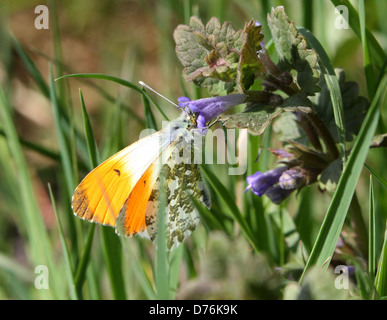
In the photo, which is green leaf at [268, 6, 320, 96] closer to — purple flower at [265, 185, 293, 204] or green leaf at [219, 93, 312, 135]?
green leaf at [219, 93, 312, 135]

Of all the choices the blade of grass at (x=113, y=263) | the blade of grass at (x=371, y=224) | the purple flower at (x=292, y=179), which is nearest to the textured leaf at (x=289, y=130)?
the purple flower at (x=292, y=179)

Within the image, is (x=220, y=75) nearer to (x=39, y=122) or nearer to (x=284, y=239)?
(x=284, y=239)

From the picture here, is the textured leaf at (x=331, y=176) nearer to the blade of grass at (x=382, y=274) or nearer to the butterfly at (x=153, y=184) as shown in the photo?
the blade of grass at (x=382, y=274)

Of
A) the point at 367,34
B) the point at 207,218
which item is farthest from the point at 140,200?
the point at 367,34

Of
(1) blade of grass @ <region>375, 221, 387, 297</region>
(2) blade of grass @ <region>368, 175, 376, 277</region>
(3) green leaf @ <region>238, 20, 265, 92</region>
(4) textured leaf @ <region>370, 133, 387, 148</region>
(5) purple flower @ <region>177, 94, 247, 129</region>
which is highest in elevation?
(3) green leaf @ <region>238, 20, 265, 92</region>

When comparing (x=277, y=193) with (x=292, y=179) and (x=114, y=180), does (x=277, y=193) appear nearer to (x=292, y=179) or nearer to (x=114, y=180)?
(x=292, y=179)

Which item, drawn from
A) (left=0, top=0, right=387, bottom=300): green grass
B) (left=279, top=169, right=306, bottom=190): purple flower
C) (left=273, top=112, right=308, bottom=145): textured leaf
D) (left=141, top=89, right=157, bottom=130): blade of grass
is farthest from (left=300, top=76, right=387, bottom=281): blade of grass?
(left=141, top=89, right=157, bottom=130): blade of grass

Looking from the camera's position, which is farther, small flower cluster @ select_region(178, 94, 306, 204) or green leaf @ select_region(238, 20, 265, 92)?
small flower cluster @ select_region(178, 94, 306, 204)
